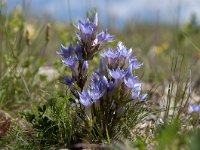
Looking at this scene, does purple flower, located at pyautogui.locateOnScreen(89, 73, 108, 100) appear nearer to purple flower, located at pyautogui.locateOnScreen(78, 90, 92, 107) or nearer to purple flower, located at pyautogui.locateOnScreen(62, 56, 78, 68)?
purple flower, located at pyautogui.locateOnScreen(78, 90, 92, 107)

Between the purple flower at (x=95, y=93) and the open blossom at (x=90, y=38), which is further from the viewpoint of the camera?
the open blossom at (x=90, y=38)

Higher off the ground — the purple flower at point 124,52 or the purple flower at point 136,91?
the purple flower at point 124,52

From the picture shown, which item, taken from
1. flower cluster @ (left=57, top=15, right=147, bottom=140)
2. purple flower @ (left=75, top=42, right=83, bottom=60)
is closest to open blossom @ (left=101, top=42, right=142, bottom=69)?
flower cluster @ (left=57, top=15, right=147, bottom=140)

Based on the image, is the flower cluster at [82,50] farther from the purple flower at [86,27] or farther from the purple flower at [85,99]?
the purple flower at [85,99]

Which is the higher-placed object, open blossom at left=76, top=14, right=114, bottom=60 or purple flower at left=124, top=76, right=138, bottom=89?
open blossom at left=76, top=14, right=114, bottom=60

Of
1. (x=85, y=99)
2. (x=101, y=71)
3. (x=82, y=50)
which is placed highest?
(x=82, y=50)

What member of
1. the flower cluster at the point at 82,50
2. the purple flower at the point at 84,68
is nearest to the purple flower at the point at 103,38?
the flower cluster at the point at 82,50

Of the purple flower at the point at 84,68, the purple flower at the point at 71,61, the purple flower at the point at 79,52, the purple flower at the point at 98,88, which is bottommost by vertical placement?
the purple flower at the point at 98,88

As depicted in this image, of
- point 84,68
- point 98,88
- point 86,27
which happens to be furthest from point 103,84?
point 86,27

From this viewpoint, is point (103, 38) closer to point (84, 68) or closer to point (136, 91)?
point (84, 68)
